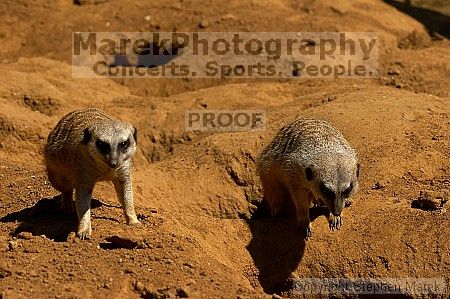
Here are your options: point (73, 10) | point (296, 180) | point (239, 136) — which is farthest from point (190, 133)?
point (73, 10)

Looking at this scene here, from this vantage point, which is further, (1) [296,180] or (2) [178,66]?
(2) [178,66]

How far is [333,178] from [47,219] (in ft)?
7.20

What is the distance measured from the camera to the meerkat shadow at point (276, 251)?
4871mm

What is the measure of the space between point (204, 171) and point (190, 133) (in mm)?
1215

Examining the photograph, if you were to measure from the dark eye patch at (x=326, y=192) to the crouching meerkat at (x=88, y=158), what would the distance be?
1.35m

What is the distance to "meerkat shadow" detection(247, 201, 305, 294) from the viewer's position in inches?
192

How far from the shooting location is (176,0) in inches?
418

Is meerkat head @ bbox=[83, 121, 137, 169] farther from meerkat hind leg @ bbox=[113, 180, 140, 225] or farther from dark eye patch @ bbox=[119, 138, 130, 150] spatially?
meerkat hind leg @ bbox=[113, 180, 140, 225]

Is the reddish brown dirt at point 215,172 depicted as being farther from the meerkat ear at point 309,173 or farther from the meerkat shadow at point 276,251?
the meerkat ear at point 309,173

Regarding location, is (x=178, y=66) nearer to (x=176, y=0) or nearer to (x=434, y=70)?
(x=176, y=0)

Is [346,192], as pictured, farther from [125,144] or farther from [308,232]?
[125,144]

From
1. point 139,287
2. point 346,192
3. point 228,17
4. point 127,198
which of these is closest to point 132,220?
point 127,198

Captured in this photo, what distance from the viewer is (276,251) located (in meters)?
5.02

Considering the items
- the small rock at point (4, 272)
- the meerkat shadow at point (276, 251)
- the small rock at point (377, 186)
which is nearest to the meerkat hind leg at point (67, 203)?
the small rock at point (4, 272)
